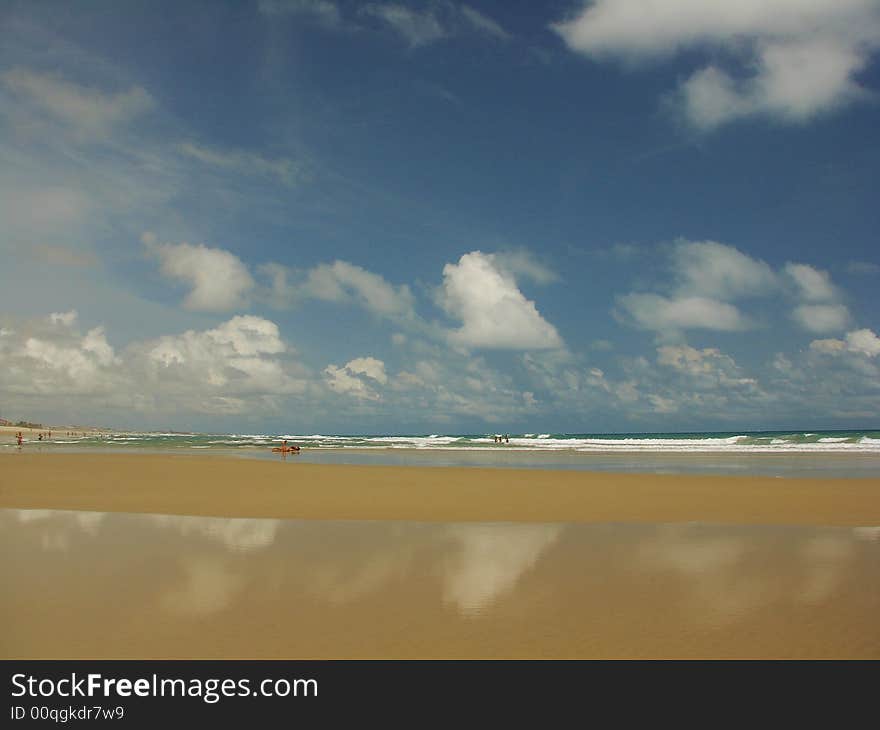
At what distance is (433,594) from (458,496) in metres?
12.0

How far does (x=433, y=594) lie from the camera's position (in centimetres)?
794

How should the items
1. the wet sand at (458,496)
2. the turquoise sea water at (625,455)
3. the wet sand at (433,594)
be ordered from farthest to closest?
the turquoise sea water at (625,455) → the wet sand at (458,496) → the wet sand at (433,594)

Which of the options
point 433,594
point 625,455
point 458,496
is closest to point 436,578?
point 433,594

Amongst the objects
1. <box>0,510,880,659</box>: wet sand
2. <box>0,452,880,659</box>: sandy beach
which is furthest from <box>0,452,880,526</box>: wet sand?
<box>0,510,880,659</box>: wet sand

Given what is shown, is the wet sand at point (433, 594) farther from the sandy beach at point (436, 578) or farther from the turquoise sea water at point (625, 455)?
the turquoise sea water at point (625, 455)

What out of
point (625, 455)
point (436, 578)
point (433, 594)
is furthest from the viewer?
point (625, 455)

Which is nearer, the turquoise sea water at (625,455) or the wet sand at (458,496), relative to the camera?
the wet sand at (458,496)

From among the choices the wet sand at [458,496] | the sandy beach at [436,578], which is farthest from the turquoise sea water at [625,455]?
the sandy beach at [436,578]

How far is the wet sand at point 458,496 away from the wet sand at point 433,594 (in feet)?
9.39

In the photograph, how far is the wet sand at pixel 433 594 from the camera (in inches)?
243

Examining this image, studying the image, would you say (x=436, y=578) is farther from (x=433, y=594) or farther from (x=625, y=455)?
(x=625, y=455)
